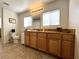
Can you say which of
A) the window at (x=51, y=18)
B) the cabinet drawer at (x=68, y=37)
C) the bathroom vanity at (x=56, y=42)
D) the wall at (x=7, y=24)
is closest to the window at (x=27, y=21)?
the wall at (x=7, y=24)

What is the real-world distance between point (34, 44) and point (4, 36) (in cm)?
258

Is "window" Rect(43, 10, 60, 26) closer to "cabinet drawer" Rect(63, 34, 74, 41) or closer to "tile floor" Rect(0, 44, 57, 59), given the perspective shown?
"cabinet drawer" Rect(63, 34, 74, 41)

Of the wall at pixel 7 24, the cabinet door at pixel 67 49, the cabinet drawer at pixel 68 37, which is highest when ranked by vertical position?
the wall at pixel 7 24

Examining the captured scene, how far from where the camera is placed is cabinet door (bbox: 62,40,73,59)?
2486mm

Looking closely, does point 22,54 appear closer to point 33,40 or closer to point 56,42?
point 33,40

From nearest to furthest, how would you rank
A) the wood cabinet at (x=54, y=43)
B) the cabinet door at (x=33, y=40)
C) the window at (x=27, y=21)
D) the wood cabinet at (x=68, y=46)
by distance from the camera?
the wood cabinet at (x=68, y=46) → the wood cabinet at (x=54, y=43) → the cabinet door at (x=33, y=40) → the window at (x=27, y=21)

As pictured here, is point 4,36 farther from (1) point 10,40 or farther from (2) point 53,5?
(2) point 53,5

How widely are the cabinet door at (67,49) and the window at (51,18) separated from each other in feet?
4.31

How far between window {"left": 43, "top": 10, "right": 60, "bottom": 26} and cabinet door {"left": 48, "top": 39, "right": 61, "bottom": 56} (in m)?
1.06

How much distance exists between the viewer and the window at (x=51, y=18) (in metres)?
3.74

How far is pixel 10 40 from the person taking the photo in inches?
228

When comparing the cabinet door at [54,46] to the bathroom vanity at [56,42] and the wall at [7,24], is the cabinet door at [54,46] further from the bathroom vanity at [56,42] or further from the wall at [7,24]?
the wall at [7,24]

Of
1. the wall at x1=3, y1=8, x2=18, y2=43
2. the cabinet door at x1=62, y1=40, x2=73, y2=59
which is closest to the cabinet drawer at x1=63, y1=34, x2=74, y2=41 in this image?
the cabinet door at x1=62, y1=40, x2=73, y2=59

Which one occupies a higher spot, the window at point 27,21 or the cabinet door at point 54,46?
the window at point 27,21
